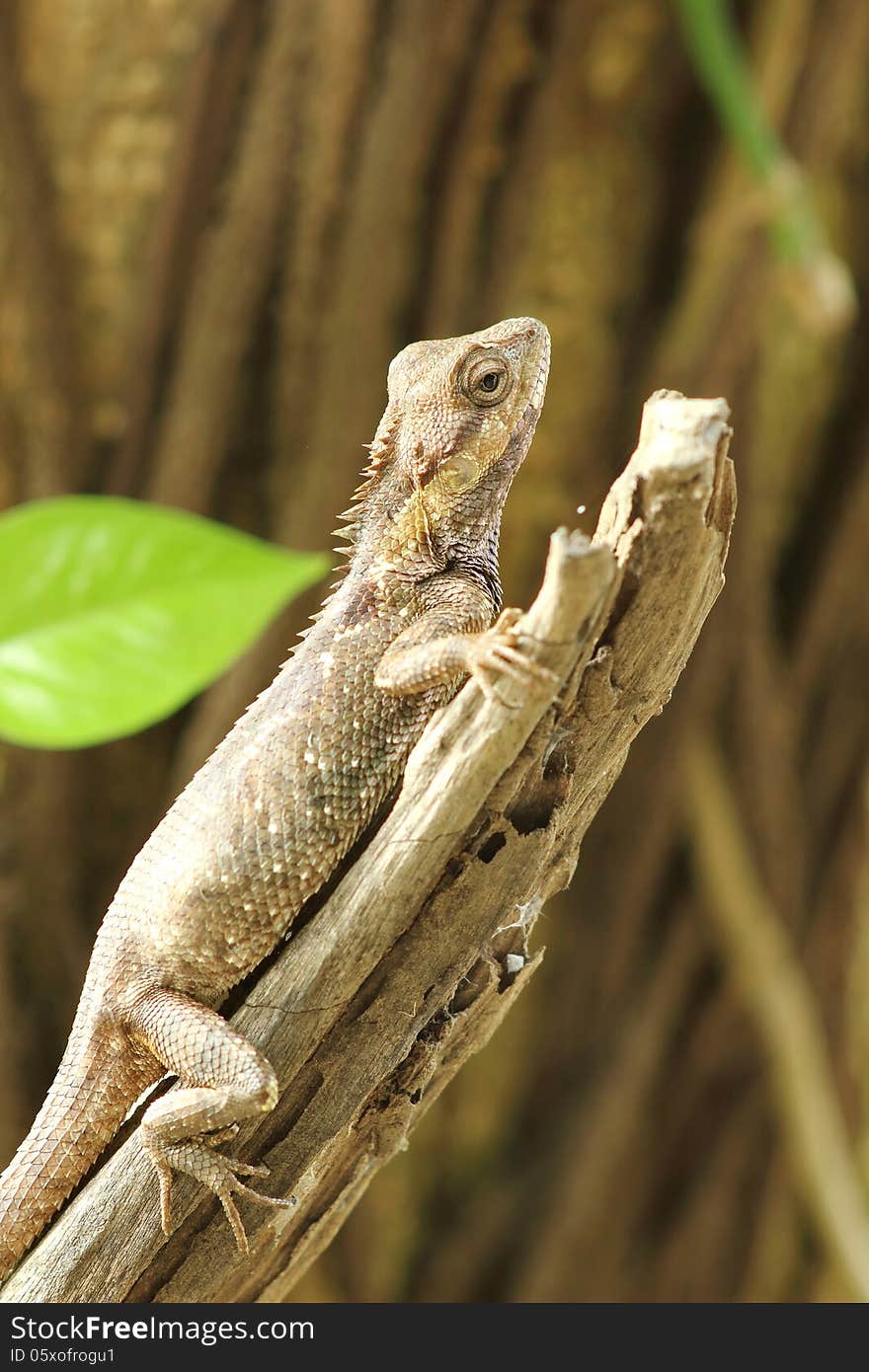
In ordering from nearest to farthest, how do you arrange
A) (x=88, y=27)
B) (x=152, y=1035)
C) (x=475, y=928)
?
(x=475, y=928)
(x=152, y=1035)
(x=88, y=27)

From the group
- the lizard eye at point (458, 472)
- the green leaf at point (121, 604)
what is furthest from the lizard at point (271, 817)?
the green leaf at point (121, 604)

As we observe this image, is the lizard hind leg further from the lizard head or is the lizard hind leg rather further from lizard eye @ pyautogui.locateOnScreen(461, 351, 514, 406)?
lizard eye @ pyautogui.locateOnScreen(461, 351, 514, 406)

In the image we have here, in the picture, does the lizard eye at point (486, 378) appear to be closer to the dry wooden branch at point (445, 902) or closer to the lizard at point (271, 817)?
the lizard at point (271, 817)

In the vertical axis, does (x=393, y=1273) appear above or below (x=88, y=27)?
below

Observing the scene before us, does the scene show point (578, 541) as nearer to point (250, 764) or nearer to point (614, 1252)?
point (250, 764)

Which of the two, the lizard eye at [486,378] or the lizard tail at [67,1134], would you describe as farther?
the lizard eye at [486,378]

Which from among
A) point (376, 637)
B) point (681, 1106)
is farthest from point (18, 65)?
point (681, 1106)

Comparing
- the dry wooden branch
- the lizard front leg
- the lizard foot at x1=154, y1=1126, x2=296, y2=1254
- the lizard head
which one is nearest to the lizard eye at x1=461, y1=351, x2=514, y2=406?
the lizard head
